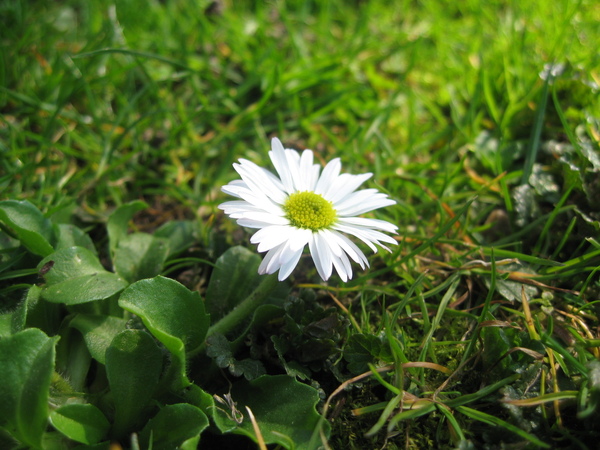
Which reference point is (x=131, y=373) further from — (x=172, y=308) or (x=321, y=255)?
(x=321, y=255)

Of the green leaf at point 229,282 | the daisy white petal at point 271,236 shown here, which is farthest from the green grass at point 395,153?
the daisy white petal at point 271,236

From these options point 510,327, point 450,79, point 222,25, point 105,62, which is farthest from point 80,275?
point 450,79

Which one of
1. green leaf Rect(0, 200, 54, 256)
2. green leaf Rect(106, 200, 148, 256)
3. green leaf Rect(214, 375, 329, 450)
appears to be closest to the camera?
green leaf Rect(214, 375, 329, 450)

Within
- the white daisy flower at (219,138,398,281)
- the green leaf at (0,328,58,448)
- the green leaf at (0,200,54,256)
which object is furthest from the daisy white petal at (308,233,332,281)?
the green leaf at (0,200,54,256)

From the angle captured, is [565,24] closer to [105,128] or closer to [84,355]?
[105,128]

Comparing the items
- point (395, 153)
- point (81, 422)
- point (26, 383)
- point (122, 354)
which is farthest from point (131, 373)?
point (395, 153)

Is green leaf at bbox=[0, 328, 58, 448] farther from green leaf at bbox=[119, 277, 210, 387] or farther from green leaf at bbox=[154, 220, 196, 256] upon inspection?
green leaf at bbox=[154, 220, 196, 256]
